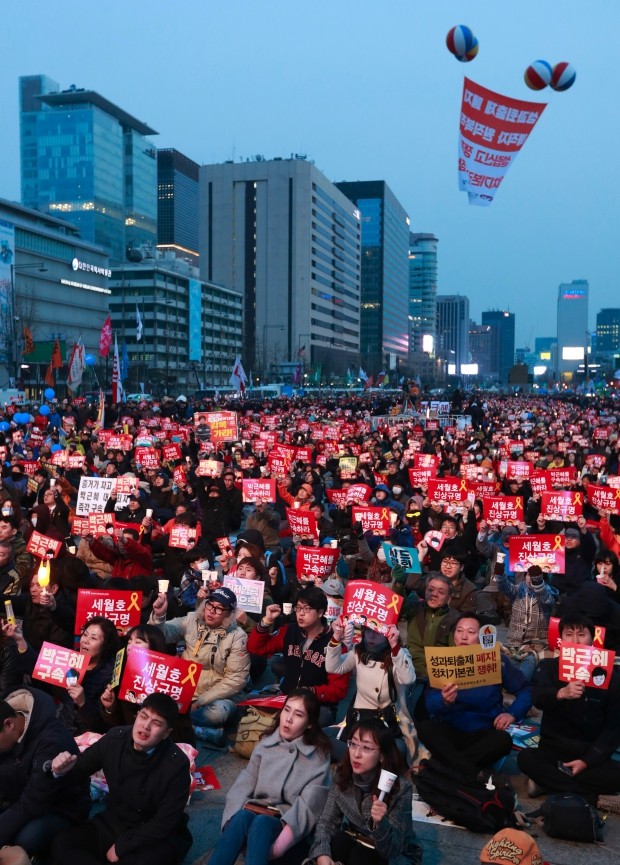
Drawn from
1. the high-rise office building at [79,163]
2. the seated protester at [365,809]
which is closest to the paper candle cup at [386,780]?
the seated protester at [365,809]

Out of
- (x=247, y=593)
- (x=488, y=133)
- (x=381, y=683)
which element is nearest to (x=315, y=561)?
(x=247, y=593)

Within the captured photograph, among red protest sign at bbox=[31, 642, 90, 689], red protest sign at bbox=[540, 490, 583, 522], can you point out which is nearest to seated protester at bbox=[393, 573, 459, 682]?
red protest sign at bbox=[31, 642, 90, 689]

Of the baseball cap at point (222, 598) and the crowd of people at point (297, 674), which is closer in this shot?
the crowd of people at point (297, 674)

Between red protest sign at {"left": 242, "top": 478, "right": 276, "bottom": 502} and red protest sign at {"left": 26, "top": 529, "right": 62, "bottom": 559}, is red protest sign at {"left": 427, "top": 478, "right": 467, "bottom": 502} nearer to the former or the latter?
red protest sign at {"left": 242, "top": 478, "right": 276, "bottom": 502}

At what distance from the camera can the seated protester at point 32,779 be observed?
17.0 feet

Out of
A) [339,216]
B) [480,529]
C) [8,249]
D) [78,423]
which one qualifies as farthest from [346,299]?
[480,529]

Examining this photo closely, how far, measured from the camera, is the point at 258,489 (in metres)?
14.4

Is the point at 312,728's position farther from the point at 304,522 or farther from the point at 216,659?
the point at 304,522

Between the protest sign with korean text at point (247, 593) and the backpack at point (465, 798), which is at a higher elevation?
the protest sign with korean text at point (247, 593)

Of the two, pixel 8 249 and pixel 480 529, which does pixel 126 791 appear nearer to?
pixel 480 529

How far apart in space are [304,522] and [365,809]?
23.8ft

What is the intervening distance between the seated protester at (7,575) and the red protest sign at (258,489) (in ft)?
18.3

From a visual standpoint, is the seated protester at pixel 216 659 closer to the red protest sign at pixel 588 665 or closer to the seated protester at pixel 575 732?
the seated protester at pixel 575 732

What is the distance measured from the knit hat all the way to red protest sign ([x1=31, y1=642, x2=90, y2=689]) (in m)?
3.02
